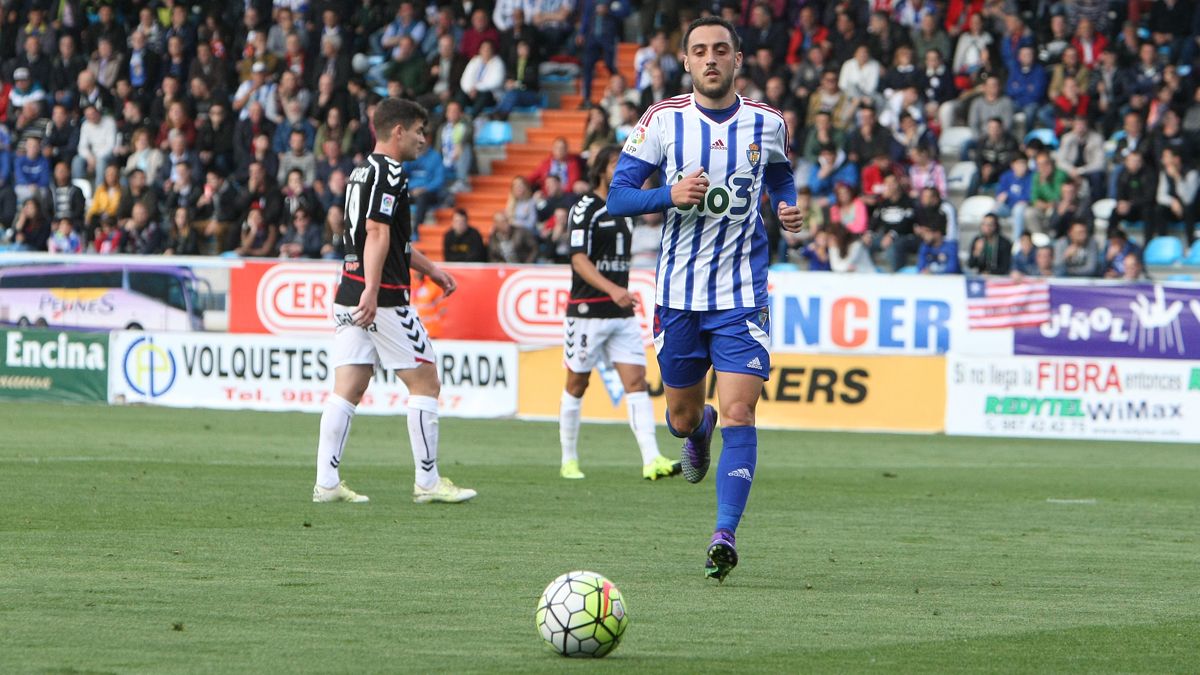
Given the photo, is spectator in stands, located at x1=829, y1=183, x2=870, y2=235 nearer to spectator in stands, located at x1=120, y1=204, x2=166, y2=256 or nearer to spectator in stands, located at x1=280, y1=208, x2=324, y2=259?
spectator in stands, located at x1=280, y1=208, x2=324, y2=259

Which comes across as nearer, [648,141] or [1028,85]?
[648,141]

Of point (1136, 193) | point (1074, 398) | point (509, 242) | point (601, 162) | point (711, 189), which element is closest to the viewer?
point (711, 189)

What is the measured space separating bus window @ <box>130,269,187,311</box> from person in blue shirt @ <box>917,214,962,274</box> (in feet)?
30.3

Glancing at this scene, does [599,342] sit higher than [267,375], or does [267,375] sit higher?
[599,342]

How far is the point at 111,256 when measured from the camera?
2370 cm

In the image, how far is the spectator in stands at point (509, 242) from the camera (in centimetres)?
2464

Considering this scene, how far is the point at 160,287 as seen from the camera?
23.2 m

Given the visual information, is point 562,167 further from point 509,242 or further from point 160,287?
point 160,287

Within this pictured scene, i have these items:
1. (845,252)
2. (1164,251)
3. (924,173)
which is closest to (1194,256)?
(1164,251)

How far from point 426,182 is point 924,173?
7.63 meters

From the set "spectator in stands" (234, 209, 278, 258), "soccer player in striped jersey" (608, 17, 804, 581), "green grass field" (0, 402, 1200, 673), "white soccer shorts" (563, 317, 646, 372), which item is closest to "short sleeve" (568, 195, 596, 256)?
"white soccer shorts" (563, 317, 646, 372)

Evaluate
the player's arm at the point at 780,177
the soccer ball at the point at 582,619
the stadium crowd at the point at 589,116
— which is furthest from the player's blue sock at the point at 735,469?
the stadium crowd at the point at 589,116

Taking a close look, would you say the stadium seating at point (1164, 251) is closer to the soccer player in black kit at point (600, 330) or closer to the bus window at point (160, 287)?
the soccer player in black kit at point (600, 330)

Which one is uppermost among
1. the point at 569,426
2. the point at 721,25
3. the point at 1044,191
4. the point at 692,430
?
the point at 721,25
